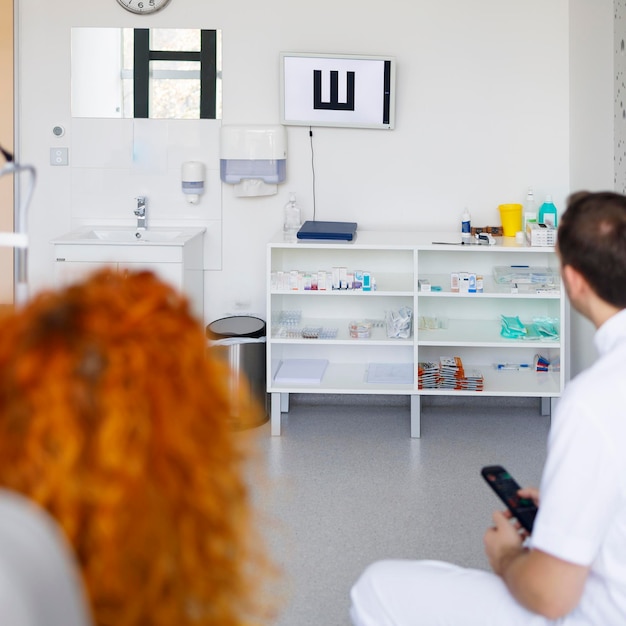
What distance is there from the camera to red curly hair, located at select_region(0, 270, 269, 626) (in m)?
0.81

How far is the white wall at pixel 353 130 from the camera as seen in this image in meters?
4.93

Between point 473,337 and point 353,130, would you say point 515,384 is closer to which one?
point 473,337

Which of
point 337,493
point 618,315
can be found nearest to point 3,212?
point 337,493

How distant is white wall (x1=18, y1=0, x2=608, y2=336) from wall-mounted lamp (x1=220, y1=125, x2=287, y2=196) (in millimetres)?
149

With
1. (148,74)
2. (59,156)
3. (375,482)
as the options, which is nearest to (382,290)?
(375,482)

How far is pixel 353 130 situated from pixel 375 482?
75.4 inches

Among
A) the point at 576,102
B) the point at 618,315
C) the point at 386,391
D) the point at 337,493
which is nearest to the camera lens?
the point at 618,315

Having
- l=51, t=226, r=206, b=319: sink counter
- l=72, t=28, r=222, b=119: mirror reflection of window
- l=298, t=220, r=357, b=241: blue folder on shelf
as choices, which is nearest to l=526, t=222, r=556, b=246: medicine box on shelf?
l=298, t=220, r=357, b=241: blue folder on shelf

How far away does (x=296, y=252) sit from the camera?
500cm

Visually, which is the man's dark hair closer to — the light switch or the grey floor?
the grey floor

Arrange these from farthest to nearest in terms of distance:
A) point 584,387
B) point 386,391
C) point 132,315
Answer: point 386,391, point 584,387, point 132,315

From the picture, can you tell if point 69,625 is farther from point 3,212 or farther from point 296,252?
point 3,212

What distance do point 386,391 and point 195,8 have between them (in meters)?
2.17

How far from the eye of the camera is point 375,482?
395cm
